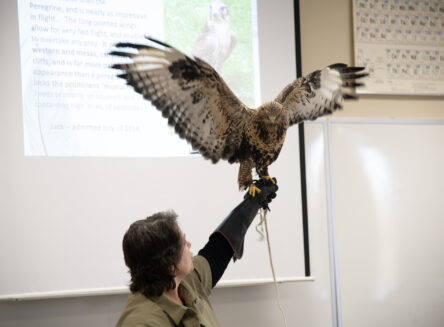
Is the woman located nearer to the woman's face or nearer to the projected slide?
the woman's face

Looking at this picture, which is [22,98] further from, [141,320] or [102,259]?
[141,320]

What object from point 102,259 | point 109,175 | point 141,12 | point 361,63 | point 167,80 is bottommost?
point 102,259

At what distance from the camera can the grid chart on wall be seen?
224 cm

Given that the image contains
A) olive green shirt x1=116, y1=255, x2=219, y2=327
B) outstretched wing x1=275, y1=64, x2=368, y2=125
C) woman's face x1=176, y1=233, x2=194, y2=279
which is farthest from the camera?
outstretched wing x1=275, y1=64, x2=368, y2=125

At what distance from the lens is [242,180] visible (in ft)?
3.69

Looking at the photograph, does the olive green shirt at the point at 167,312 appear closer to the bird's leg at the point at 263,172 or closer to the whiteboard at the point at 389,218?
the bird's leg at the point at 263,172

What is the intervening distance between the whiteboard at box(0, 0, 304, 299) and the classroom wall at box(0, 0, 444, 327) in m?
0.11

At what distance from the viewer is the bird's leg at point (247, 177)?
1109 millimetres

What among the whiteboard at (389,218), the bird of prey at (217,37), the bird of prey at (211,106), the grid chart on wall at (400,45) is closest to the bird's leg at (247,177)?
the bird of prey at (211,106)

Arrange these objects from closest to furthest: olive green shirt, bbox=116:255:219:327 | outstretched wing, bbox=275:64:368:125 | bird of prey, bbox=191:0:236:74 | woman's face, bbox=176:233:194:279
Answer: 1. olive green shirt, bbox=116:255:219:327
2. woman's face, bbox=176:233:194:279
3. outstretched wing, bbox=275:64:368:125
4. bird of prey, bbox=191:0:236:74

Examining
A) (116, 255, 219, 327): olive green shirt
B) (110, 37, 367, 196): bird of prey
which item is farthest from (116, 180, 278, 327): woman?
(110, 37, 367, 196): bird of prey

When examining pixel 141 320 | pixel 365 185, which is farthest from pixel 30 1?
pixel 365 185

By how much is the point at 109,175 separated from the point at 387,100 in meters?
1.45

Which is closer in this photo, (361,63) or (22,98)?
(22,98)
